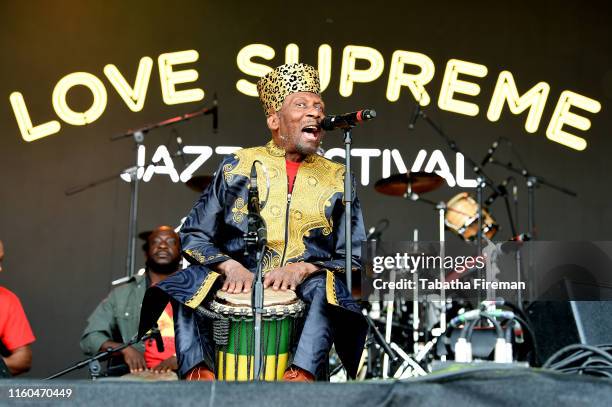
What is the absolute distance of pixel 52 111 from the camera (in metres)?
8.48

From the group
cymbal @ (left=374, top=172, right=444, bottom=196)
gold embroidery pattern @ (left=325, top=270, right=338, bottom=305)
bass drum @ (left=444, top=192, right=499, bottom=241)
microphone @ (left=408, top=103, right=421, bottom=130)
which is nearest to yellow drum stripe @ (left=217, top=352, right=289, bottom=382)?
gold embroidery pattern @ (left=325, top=270, right=338, bottom=305)

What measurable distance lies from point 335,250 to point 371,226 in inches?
196

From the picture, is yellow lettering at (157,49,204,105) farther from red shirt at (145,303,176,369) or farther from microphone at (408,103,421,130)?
red shirt at (145,303,176,369)

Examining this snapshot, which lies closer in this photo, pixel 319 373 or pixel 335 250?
pixel 319 373

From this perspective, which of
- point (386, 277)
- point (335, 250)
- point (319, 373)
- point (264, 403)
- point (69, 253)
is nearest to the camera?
point (264, 403)

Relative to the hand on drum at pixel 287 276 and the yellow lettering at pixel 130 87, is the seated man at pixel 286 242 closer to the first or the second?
the hand on drum at pixel 287 276

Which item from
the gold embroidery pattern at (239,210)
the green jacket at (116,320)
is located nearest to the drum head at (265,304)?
the gold embroidery pattern at (239,210)

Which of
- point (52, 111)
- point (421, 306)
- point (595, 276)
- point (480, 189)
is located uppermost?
point (52, 111)

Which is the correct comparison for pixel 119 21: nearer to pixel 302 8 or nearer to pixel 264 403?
pixel 302 8

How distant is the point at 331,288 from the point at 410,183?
14.7 feet

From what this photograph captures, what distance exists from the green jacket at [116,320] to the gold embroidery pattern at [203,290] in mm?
2551

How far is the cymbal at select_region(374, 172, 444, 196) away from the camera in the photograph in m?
7.40

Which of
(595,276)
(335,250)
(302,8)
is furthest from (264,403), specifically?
(302,8)

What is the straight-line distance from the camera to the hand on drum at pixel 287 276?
10.4 ft
